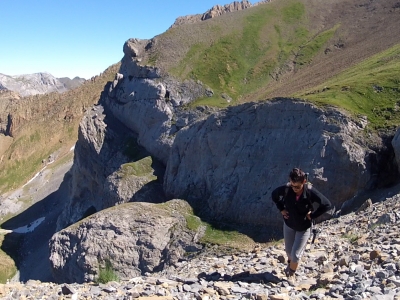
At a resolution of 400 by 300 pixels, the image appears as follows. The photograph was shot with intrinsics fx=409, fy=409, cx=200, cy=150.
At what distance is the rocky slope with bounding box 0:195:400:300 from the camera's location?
10250 mm

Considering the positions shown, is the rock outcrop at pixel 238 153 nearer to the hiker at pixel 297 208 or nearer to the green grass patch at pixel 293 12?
the hiker at pixel 297 208

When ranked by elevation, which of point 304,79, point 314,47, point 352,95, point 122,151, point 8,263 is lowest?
point 8,263

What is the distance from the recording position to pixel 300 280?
1273 cm

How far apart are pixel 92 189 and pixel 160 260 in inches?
1341

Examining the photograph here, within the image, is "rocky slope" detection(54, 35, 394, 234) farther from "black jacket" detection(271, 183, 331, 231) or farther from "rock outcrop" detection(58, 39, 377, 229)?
"black jacket" detection(271, 183, 331, 231)

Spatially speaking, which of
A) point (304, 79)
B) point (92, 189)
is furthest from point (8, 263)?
point (304, 79)

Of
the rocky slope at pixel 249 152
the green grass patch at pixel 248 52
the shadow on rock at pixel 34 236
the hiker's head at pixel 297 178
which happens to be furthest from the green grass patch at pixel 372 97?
the shadow on rock at pixel 34 236

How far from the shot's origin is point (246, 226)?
3275 centimetres

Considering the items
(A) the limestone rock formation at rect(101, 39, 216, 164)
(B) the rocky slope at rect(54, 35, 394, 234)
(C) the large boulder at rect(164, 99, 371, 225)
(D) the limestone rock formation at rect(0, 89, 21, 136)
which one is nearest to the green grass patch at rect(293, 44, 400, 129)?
(B) the rocky slope at rect(54, 35, 394, 234)

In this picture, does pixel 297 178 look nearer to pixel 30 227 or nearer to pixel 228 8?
pixel 30 227

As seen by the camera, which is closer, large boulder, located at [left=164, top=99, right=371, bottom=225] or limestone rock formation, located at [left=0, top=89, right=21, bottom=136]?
large boulder, located at [left=164, top=99, right=371, bottom=225]

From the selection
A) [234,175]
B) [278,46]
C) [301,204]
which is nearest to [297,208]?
[301,204]

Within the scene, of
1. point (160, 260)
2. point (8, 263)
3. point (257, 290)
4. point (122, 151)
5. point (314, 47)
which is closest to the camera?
point (257, 290)

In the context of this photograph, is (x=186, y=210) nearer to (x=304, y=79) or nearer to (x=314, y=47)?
(x=304, y=79)
